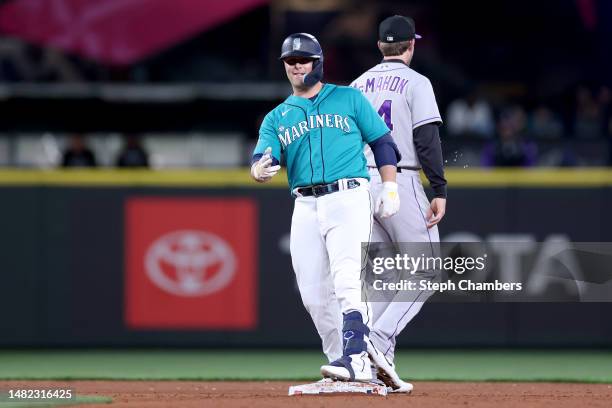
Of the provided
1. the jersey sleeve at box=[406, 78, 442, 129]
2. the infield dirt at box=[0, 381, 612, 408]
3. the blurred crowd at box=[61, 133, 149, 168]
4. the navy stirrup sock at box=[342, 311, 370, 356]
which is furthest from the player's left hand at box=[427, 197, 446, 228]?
the blurred crowd at box=[61, 133, 149, 168]

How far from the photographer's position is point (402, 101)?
7762mm

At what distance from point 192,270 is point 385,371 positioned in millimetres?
4087

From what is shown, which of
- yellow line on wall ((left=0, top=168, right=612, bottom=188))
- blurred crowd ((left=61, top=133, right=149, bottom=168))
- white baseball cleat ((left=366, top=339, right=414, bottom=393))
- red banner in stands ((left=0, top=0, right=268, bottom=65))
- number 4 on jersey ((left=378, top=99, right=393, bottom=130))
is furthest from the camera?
red banner in stands ((left=0, top=0, right=268, bottom=65))

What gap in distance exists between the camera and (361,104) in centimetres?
741

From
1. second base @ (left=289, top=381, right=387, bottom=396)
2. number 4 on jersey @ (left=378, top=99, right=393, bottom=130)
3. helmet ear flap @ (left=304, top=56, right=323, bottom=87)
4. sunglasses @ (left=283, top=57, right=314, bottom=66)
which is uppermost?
sunglasses @ (left=283, top=57, right=314, bottom=66)

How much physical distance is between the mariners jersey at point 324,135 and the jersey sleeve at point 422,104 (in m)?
0.37

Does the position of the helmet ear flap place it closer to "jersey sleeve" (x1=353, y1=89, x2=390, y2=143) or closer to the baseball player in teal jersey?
the baseball player in teal jersey

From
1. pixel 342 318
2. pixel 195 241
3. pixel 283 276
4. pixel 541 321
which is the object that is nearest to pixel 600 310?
pixel 541 321

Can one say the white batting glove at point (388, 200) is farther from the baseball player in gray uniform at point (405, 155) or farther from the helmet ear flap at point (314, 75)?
the helmet ear flap at point (314, 75)

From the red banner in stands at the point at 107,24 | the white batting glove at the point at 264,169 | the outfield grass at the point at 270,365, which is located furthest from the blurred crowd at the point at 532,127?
the white batting glove at the point at 264,169

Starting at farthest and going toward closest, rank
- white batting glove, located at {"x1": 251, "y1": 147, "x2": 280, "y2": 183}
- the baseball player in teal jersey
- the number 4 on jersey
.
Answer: the number 4 on jersey
the baseball player in teal jersey
white batting glove, located at {"x1": 251, "y1": 147, "x2": 280, "y2": 183}

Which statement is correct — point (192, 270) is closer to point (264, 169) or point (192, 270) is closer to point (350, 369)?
point (264, 169)

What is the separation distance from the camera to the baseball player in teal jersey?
23.9 ft

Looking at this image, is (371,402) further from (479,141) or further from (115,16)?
(115,16)
